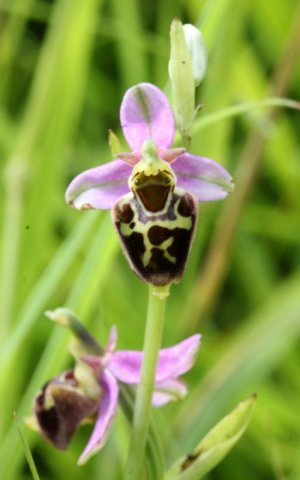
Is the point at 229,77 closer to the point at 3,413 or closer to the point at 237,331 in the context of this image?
the point at 237,331

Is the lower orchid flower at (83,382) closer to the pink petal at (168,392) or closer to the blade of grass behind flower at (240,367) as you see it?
the pink petal at (168,392)

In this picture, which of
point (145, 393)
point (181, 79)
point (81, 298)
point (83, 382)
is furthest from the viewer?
point (81, 298)

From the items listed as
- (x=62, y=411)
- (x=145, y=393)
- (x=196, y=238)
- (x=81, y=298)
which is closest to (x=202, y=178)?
(x=145, y=393)

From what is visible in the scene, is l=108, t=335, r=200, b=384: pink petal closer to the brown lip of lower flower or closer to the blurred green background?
the brown lip of lower flower

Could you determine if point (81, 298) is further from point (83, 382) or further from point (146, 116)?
point (146, 116)

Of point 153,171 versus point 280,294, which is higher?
point 153,171

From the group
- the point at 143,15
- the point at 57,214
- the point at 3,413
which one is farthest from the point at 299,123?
the point at 3,413

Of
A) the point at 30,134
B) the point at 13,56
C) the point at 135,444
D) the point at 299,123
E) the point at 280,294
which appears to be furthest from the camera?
the point at 299,123
